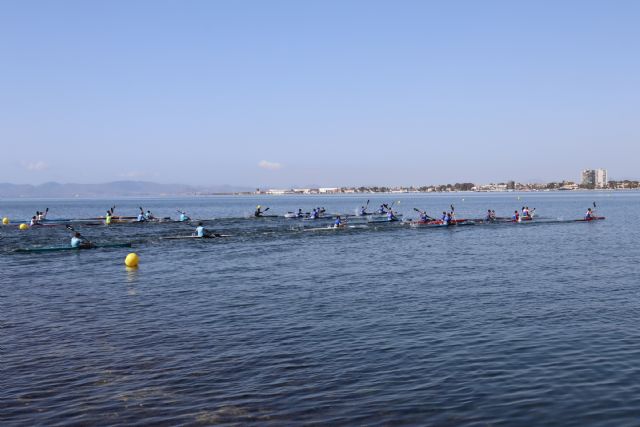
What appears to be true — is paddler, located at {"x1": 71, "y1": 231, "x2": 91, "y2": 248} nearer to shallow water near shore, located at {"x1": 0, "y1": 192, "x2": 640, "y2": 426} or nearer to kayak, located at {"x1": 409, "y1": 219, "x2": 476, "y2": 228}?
shallow water near shore, located at {"x1": 0, "y1": 192, "x2": 640, "y2": 426}

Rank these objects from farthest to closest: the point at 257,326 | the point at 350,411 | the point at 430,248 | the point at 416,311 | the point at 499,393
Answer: the point at 430,248
the point at 416,311
the point at 257,326
the point at 499,393
the point at 350,411

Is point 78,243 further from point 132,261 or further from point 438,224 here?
point 438,224

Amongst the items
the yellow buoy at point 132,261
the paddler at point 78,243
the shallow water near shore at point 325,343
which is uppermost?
the paddler at point 78,243

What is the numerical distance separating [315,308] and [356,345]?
5435 mm

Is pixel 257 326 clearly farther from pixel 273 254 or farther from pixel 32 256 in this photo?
pixel 32 256

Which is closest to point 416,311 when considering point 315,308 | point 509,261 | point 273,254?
point 315,308

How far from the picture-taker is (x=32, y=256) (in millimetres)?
41312

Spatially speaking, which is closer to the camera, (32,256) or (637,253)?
(637,253)

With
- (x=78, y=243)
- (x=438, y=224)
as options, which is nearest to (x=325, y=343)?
(x=78, y=243)

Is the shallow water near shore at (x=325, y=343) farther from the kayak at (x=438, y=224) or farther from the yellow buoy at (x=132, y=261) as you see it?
the kayak at (x=438, y=224)

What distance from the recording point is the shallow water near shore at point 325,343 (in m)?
12.2

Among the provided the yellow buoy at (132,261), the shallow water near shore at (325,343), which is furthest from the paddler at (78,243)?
the yellow buoy at (132,261)

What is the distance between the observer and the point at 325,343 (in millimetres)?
17156

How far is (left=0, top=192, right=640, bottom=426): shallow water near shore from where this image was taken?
12234mm
